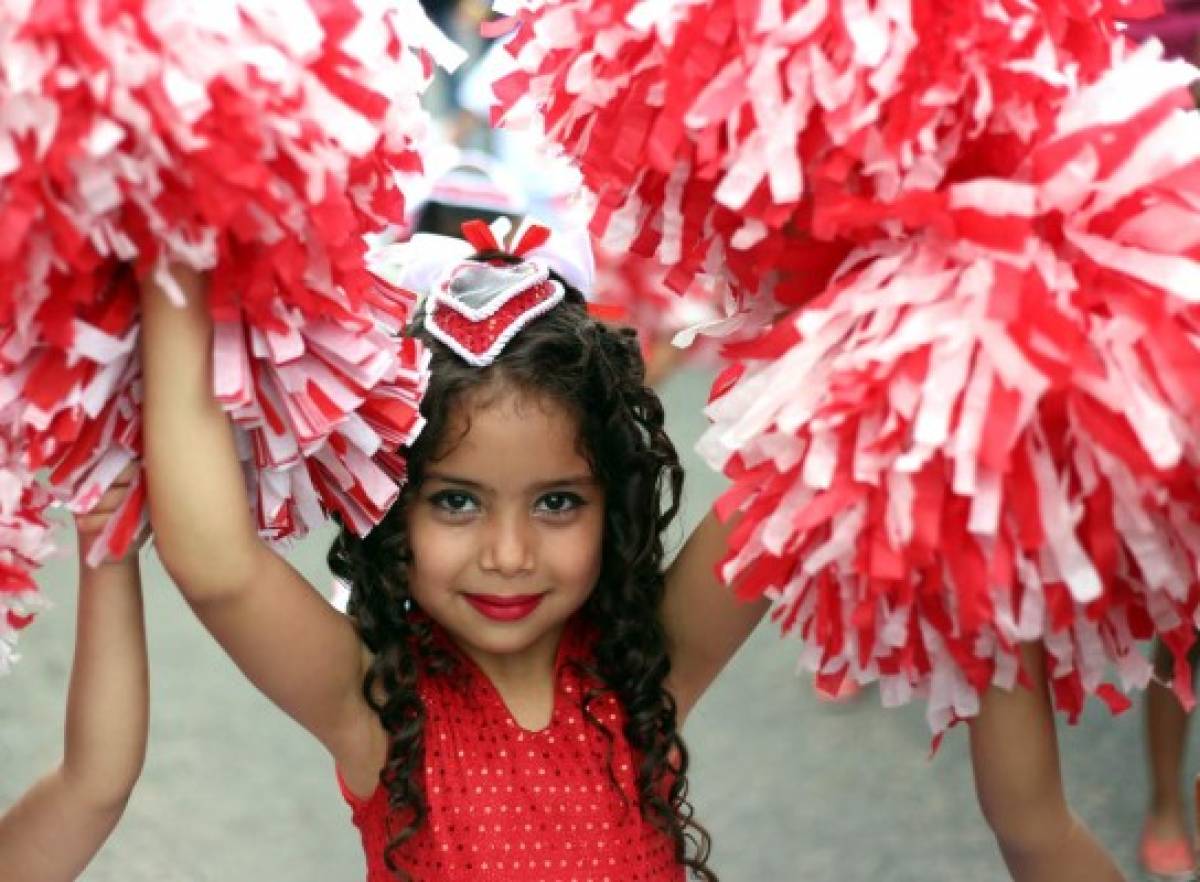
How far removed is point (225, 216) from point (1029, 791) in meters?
0.74

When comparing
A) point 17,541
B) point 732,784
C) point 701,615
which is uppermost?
point 17,541

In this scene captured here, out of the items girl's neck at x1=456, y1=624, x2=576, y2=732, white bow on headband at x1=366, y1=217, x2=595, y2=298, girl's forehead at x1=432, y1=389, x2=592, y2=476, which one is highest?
white bow on headband at x1=366, y1=217, x2=595, y2=298

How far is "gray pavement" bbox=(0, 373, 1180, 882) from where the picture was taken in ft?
10.4

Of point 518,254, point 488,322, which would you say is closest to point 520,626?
point 488,322

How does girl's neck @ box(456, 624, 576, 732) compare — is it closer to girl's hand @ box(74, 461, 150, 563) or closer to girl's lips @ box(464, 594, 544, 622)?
girl's lips @ box(464, 594, 544, 622)

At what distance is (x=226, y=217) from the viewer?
1.28m

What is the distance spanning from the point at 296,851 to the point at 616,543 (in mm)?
1624

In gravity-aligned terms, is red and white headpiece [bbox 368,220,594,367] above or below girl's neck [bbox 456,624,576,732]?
above

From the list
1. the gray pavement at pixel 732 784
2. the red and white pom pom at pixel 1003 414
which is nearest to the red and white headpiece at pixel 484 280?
the red and white pom pom at pixel 1003 414

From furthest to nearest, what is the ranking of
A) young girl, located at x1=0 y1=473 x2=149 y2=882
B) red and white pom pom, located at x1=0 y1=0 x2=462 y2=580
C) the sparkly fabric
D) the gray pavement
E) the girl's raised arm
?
the gray pavement
the sparkly fabric
young girl, located at x1=0 y1=473 x2=149 y2=882
the girl's raised arm
red and white pom pom, located at x1=0 y1=0 x2=462 y2=580

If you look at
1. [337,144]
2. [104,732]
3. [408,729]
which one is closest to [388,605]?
[408,729]

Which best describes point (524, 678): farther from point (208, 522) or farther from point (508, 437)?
point (208, 522)

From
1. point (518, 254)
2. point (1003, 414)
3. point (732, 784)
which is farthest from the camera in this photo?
point (732, 784)

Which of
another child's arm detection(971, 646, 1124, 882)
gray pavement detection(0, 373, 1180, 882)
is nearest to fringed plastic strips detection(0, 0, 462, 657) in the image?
another child's arm detection(971, 646, 1124, 882)
